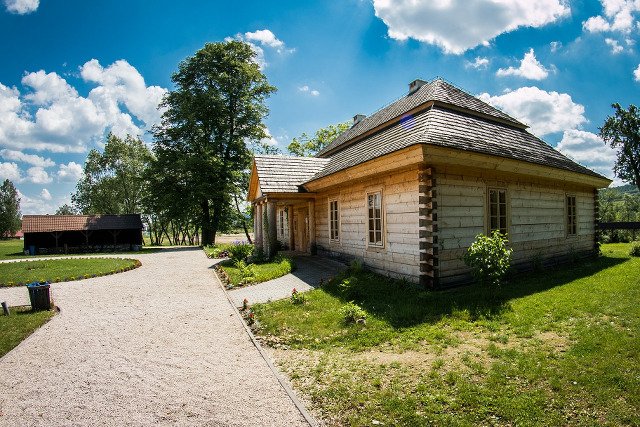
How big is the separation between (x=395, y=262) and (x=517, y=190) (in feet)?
16.3

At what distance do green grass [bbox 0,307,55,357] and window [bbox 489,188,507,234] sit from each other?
12053 mm

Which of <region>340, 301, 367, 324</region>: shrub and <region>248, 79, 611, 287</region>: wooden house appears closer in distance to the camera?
<region>340, 301, 367, 324</region>: shrub

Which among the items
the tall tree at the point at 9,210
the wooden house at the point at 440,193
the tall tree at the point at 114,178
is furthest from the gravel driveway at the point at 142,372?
the tall tree at the point at 9,210

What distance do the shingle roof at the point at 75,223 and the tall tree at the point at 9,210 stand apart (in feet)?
167

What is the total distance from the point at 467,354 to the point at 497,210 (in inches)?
255

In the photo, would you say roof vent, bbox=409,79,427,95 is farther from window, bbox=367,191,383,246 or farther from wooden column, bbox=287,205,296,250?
wooden column, bbox=287,205,296,250

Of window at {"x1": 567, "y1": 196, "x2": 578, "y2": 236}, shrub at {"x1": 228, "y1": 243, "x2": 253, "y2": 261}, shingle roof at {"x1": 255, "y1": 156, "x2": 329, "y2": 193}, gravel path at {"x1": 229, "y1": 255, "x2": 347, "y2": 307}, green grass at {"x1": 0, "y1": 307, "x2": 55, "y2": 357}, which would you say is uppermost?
shingle roof at {"x1": 255, "y1": 156, "x2": 329, "y2": 193}

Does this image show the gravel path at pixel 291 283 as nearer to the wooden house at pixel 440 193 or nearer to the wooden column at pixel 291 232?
the wooden house at pixel 440 193

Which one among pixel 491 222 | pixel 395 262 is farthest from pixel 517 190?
pixel 395 262

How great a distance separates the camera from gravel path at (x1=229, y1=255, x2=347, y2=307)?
997 cm

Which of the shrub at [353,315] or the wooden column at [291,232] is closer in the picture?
the shrub at [353,315]

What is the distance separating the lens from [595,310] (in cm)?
690

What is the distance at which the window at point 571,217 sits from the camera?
1355 centimetres

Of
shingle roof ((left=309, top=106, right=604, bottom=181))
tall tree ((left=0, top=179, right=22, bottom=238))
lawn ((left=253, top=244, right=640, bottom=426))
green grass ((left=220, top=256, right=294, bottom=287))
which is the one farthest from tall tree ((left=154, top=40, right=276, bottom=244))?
tall tree ((left=0, top=179, right=22, bottom=238))
